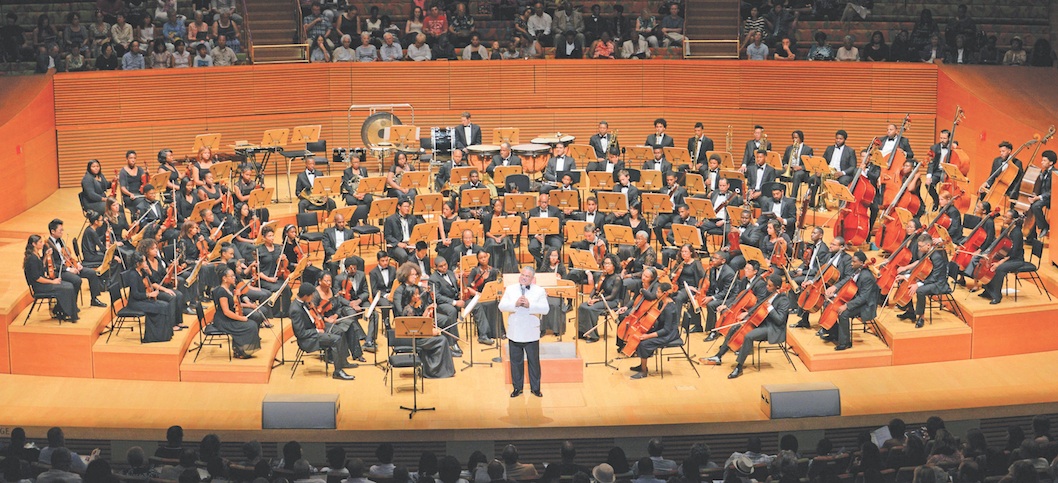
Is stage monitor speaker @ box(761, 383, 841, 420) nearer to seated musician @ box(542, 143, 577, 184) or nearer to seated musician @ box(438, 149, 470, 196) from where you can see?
seated musician @ box(542, 143, 577, 184)

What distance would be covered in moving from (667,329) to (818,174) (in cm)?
572

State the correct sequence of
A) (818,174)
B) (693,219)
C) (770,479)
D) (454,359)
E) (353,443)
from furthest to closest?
(818,174)
(693,219)
(454,359)
(353,443)
(770,479)

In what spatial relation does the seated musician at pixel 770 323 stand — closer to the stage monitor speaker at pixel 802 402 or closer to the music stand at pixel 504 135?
the stage monitor speaker at pixel 802 402

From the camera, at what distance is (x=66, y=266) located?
16141mm

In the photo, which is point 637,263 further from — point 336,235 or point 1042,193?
point 1042,193

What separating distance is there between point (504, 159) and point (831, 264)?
5.90 m

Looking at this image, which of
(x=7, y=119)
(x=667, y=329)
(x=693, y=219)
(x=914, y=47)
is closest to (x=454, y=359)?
(x=667, y=329)

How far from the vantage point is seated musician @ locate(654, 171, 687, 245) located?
61.6 feet

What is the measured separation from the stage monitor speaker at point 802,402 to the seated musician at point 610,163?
599 centimetres

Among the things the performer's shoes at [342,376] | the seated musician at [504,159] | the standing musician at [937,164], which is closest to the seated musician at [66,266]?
the performer's shoes at [342,376]

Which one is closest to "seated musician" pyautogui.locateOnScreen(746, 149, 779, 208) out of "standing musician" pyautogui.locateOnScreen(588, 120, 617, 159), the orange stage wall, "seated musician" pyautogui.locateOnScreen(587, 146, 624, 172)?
"seated musician" pyautogui.locateOnScreen(587, 146, 624, 172)

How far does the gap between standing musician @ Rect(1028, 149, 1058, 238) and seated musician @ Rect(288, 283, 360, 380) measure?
8.98 meters

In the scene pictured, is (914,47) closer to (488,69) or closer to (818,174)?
(818,174)

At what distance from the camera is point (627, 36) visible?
24.2m
